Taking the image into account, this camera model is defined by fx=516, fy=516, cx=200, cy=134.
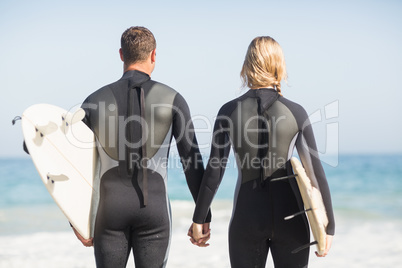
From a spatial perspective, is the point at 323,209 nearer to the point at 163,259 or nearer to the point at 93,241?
the point at 163,259

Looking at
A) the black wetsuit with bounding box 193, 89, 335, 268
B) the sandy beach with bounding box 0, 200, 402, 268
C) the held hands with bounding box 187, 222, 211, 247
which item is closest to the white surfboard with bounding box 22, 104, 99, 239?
the held hands with bounding box 187, 222, 211, 247

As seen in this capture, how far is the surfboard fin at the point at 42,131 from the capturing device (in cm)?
301

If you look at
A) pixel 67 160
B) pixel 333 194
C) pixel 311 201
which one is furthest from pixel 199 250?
pixel 333 194

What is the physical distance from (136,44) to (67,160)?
2.67 ft

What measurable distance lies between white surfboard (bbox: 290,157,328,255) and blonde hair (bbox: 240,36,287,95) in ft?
1.68

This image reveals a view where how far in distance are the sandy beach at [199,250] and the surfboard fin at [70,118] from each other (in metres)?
4.20

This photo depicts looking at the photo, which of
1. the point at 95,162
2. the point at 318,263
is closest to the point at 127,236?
the point at 95,162

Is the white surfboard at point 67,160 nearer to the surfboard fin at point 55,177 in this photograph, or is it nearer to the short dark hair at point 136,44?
the surfboard fin at point 55,177

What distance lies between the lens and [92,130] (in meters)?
3.12

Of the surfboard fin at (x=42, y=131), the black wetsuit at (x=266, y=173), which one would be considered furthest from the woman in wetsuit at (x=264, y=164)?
the surfboard fin at (x=42, y=131)

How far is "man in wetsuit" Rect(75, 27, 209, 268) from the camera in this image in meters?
2.98

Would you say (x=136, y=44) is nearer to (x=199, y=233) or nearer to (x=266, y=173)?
(x=266, y=173)

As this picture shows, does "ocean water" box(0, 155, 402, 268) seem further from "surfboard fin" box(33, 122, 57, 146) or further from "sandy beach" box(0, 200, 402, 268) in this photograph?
"surfboard fin" box(33, 122, 57, 146)

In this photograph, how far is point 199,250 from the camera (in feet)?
25.1
